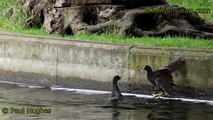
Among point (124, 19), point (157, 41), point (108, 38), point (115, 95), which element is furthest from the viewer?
point (124, 19)

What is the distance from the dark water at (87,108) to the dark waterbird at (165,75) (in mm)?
323

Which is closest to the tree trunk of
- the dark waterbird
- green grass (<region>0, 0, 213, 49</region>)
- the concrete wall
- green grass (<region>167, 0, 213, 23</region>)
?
green grass (<region>0, 0, 213, 49</region>)

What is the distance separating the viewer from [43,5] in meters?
18.0

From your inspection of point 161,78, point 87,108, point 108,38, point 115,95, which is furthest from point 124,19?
point 87,108

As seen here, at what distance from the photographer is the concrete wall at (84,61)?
13.6 meters

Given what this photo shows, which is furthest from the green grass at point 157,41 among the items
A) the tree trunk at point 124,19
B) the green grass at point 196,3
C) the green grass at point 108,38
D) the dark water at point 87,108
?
the green grass at point 196,3

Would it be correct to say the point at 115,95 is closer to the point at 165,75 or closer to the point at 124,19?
the point at 165,75

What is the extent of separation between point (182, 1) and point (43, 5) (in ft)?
18.2

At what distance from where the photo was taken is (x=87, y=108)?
12.8m

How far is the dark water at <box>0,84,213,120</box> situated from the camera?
12.0m

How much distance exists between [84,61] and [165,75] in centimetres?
225

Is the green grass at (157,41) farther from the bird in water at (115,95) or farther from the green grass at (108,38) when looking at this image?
the bird in water at (115,95)

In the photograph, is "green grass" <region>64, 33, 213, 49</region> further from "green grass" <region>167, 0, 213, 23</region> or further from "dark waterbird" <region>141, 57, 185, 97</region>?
"green grass" <region>167, 0, 213, 23</region>

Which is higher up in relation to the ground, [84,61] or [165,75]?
[84,61]
